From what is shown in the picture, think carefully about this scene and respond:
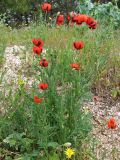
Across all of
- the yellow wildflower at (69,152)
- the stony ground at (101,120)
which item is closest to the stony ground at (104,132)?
the stony ground at (101,120)

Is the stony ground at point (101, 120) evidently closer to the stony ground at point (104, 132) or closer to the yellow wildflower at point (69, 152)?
the stony ground at point (104, 132)

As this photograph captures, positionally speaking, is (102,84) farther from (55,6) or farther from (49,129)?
(55,6)

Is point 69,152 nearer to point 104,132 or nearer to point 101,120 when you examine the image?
point 104,132

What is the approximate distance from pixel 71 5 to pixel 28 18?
1416 millimetres

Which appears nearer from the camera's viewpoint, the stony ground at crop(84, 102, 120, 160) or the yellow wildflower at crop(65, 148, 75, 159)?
the yellow wildflower at crop(65, 148, 75, 159)

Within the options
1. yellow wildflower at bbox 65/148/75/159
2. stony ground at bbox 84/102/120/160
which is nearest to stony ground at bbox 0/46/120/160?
stony ground at bbox 84/102/120/160

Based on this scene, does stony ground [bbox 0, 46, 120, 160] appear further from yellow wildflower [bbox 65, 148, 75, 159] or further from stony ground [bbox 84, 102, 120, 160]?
yellow wildflower [bbox 65, 148, 75, 159]

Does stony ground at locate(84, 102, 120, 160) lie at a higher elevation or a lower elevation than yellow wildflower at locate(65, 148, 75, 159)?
lower

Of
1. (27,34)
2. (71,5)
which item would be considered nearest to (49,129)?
(27,34)

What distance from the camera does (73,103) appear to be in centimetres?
356

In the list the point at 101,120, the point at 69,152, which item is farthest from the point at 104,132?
the point at 69,152

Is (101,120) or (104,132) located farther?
(101,120)

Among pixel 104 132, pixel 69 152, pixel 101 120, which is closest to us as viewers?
pixel 69 152

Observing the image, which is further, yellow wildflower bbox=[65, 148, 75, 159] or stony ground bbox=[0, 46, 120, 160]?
stony ground bbox=[0, 46, 120, 160]
